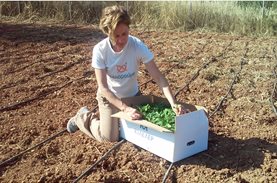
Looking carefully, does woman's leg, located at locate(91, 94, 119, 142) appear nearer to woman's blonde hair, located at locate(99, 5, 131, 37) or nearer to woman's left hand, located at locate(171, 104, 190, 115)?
woman's left hand, located at locate(171, 104, 190, 115)

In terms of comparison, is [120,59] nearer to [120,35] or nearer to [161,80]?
[120,35]

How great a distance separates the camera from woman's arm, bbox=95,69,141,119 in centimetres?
326

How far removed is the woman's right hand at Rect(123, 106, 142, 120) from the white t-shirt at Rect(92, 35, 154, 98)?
33cm

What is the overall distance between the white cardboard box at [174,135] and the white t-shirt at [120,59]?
1.02 feet

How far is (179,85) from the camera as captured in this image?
5395 millimetres

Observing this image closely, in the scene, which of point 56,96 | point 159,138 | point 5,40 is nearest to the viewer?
point 159,138

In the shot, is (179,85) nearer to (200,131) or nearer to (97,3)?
(200,131)

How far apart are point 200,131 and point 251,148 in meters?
0.53

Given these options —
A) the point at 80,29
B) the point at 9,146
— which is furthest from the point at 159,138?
the point at 80,29

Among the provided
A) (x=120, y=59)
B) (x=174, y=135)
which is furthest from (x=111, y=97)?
(x=174, y=135)

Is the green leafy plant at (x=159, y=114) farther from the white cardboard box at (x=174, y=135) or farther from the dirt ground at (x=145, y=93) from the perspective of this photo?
the dirt ground at (x=145, y=93)

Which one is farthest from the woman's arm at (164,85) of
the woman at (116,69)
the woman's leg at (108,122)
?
the woman's leg at (108,122)

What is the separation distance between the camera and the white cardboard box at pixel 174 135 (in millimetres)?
3111

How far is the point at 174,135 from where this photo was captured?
10.1 ft
